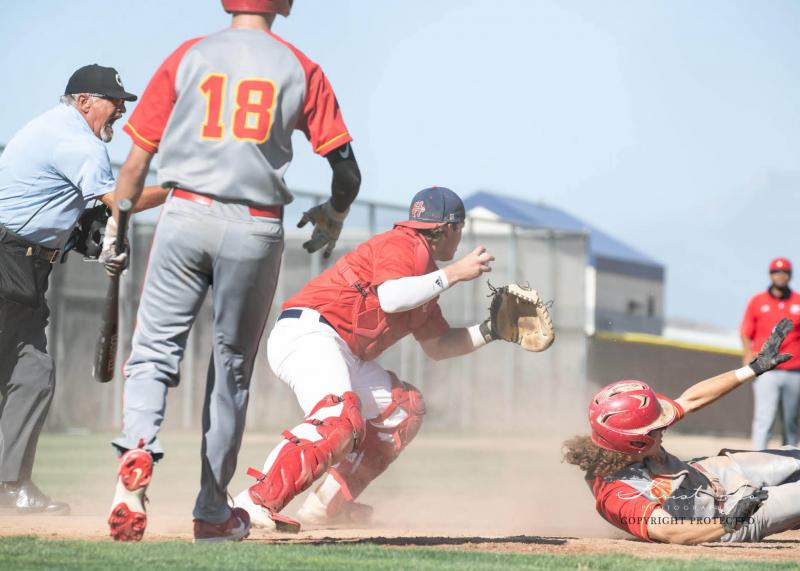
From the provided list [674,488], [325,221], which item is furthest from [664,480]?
[325,221]

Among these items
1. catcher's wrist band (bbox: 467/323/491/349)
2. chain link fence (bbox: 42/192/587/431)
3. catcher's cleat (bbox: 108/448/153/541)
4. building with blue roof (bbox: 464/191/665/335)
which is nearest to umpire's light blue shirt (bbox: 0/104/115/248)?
catcher's wrist band (bbox: 467/323/491/349)

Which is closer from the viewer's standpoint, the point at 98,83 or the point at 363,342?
the point at 363,342

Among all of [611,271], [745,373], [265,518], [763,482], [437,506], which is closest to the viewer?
[265,518]

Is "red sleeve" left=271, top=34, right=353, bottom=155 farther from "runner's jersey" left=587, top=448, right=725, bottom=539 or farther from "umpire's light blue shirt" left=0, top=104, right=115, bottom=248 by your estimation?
"runner's jersey" left=587, top=448, right=725, bottom=539

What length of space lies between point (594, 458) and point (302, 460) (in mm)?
1514

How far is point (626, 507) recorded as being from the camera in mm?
6184

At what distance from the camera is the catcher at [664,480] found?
6141 mm

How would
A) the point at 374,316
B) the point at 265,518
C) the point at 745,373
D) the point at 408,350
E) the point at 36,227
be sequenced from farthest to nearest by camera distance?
the point at 408,350, the point at 36,227, the point at 374,316, the point at 745,373, the point at 265,518

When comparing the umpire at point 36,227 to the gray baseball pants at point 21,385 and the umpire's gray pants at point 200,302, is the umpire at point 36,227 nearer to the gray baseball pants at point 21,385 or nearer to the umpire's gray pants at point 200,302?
the gray baseball pants at point 21,385

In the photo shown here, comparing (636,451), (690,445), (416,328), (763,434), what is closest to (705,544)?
(636,451)

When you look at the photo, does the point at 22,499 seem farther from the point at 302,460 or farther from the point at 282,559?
the point at 282,559

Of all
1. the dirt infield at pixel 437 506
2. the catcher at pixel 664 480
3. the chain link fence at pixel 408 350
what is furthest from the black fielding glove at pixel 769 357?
the chain link fence at pixel 408 350

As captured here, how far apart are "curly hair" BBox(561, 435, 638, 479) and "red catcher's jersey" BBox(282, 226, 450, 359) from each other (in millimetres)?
1059

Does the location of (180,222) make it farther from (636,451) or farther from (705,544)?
(705,544)
